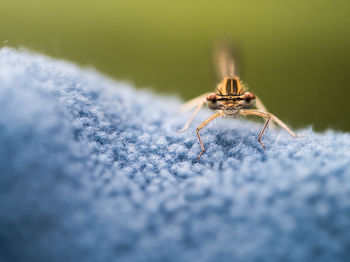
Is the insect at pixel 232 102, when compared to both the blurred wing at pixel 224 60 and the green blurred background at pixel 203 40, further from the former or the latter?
the green blurred background at pixel 203 40

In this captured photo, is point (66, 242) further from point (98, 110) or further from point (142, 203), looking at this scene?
point (98, 110)

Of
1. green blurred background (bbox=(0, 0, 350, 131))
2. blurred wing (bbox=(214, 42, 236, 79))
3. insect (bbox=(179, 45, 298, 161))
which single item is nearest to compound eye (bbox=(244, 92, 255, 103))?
insect (bbox=(179, 45, 298, 161))

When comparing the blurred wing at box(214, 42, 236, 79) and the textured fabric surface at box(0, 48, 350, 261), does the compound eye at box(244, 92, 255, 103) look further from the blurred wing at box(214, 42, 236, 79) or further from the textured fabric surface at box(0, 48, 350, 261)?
the textured fabric surface at box(0, 48, 350, 261)

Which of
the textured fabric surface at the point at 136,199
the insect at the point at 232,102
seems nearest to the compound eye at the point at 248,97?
the insect at the point at 232,102

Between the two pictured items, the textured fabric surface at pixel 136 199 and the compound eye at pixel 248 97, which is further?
the compound eye at pixel 248 97

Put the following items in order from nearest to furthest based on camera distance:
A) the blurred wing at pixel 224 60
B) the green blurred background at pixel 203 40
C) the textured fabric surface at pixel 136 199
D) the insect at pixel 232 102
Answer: the textured fabric surface at pixel 136 199 < the insect at pixel 232 102 < the blurred wing at pixel 224 60 < the green blurred background at pixel 203 40

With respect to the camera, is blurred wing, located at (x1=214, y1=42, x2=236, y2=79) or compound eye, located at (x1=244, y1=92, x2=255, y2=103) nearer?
compound eye, located at (x1=244, y1=92, x2=255, y2=103)

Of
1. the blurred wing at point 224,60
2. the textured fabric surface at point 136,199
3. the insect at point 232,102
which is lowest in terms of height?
the textured fabric surface at point 136,199

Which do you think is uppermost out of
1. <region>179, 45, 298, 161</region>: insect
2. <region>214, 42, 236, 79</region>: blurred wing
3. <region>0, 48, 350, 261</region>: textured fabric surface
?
<region>214, 42, 236, 79</region>: blurred wing
